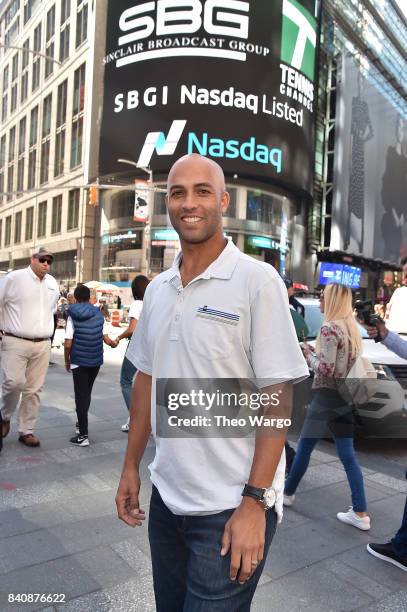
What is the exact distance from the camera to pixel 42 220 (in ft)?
175

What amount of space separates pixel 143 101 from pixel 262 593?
132 feet

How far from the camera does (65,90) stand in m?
49.5

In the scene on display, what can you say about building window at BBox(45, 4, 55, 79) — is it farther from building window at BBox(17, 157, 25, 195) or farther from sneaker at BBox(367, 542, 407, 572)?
sneaker at BBox(367, 542, 407, 572)

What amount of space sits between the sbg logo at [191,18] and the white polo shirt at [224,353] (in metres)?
41.0

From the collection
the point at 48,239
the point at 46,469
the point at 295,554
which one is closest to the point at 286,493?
the point at 295,554

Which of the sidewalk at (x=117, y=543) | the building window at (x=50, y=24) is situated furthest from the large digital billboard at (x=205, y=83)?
the sidewalk at (x=117, y=543)

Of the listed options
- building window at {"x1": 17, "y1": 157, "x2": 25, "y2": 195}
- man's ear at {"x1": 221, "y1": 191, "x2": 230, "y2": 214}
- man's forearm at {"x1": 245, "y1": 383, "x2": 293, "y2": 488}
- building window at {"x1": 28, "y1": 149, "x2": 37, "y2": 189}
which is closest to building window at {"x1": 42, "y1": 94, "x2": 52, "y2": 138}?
building window at {"x1": 28, "y1": 149, "x2": 37, "y2": 189}

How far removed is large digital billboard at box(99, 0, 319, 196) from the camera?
123 feet

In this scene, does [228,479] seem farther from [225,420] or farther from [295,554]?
[295,554]

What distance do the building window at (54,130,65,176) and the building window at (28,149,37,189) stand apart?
6.05 meters

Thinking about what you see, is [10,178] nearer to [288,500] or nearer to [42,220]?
[42,220]

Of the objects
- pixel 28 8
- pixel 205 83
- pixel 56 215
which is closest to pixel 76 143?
pixel 56 215

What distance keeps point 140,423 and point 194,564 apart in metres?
0.58

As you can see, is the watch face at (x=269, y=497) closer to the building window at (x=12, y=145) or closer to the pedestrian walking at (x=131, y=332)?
the pedestrian walking at (x=131, y=332)
